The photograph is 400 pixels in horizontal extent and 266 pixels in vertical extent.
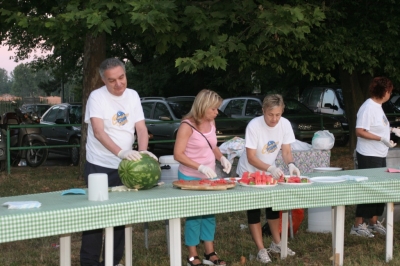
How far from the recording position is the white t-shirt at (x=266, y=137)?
6465 millimetres

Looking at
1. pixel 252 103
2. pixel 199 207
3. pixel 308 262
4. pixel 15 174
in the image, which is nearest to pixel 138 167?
pixel 199 207

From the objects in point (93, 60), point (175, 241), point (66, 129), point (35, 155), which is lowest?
point (35, 155)

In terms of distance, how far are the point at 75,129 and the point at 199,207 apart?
12.2 m

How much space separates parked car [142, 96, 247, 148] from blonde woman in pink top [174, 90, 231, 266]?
31.9ft

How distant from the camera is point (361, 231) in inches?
302

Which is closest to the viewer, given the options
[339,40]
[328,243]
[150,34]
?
[328,243]

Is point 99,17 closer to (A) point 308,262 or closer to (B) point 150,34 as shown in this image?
(B) point 150,34

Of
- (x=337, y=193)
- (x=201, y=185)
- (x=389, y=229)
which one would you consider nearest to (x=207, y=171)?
(x=201, y=185)

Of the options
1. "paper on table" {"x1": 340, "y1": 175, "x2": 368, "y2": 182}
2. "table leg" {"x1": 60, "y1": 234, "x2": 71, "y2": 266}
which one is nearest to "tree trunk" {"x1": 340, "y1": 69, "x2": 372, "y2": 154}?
"paper on table" {"x1": 340, "y1": 175, "x2": 368, "y2": 182}

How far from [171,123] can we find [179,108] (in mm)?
1263

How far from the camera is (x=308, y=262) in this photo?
658 centimetres

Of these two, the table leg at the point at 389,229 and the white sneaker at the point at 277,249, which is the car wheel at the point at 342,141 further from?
the table leg at the point at 389,229

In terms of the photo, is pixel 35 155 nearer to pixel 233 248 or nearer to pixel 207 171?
pixel 233 248

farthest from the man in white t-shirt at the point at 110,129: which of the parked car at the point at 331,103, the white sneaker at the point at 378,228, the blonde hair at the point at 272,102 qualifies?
the parked car at the point at 331,103
